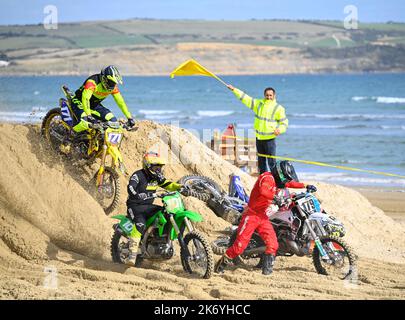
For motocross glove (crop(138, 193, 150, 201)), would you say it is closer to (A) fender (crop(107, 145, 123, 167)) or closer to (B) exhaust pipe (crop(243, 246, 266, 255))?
(B) exhaust pipe (crop(243, 246, 266, 255))

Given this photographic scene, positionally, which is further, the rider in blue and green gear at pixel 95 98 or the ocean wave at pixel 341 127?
the ocean wave at pixel 341 127

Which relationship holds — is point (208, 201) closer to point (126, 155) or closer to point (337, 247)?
point (126, 155)

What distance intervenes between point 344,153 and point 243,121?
16.8m

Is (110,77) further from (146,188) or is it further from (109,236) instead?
(146,188)

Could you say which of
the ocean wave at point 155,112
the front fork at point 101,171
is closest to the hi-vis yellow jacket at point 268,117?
the front fork at point 101,171

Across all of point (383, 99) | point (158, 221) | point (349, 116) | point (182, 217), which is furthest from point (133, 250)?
point (383, 99)

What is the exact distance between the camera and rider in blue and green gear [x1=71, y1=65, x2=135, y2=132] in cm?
1359

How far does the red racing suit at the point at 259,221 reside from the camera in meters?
10.9

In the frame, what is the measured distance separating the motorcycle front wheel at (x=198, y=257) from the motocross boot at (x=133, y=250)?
0.65m

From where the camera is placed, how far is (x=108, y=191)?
13.6 meters

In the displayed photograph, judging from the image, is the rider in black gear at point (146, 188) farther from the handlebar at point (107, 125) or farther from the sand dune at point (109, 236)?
the handlebar at point (107, 125)

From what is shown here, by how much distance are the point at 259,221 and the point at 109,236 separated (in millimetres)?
2712

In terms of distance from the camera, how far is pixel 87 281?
10.7 meters

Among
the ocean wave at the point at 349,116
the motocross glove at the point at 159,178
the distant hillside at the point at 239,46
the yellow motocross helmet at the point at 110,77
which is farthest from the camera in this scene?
the distant hillside at the point at 239,46
